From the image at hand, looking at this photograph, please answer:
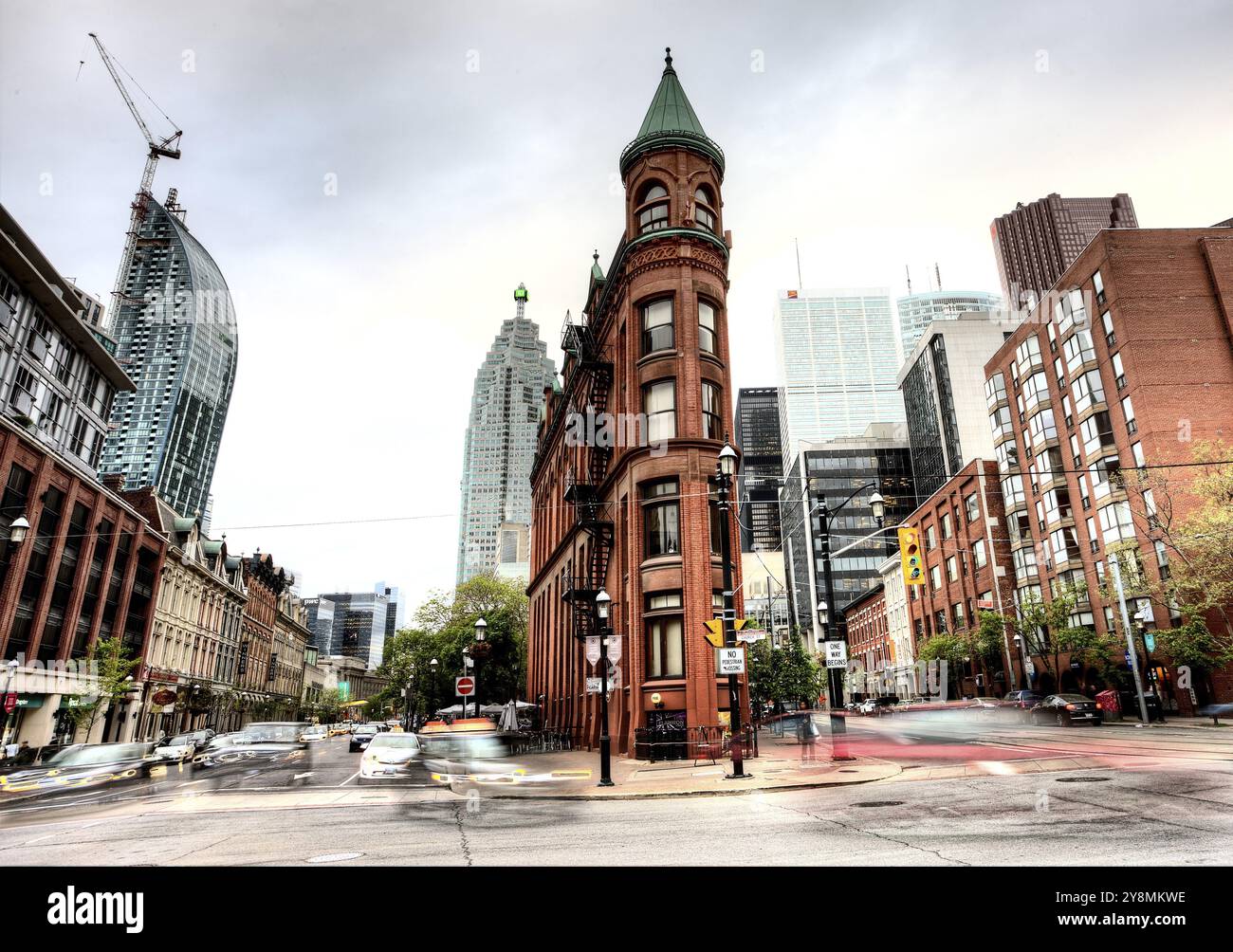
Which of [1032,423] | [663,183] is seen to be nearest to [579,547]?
[663,183]

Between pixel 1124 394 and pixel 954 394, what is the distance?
6188cm

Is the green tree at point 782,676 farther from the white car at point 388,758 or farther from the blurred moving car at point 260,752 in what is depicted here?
the blurred moving car at point 260,752

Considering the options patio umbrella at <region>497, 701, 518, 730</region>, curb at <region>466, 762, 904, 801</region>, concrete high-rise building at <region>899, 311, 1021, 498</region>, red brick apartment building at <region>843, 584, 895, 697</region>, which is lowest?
curb at <region>466, 762, 904, 801</region>

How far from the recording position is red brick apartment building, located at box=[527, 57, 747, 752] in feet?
87.4

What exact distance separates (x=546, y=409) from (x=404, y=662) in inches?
1369

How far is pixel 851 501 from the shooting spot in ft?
383

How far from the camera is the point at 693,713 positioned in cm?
2527

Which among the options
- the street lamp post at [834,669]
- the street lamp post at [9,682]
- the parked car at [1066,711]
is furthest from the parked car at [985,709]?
the street lamp post at [9,682]

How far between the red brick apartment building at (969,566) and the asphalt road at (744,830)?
49.5m

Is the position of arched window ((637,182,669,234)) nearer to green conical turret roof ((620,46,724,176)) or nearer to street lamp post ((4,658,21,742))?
Result: green conical turret roof ((620,46,724,176))

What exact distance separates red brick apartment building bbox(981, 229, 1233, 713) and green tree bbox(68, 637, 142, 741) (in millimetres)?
51696

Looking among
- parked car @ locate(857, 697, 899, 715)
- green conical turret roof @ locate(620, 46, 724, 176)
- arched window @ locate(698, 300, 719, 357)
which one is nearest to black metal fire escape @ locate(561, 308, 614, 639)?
arched window @ locate(698, 300, 719, 357)

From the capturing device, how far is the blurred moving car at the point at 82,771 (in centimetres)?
2094
